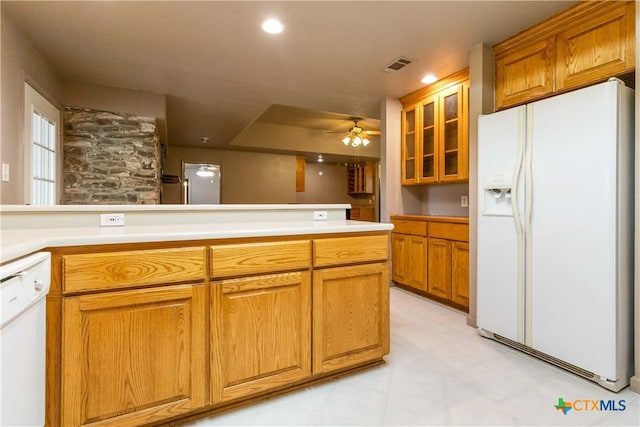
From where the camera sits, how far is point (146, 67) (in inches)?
124

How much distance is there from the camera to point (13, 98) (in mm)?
2348

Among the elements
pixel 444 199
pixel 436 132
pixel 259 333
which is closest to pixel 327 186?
pixel 444 199

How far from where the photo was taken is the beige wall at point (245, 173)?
7230 millimetres

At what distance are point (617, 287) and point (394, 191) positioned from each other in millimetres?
2450

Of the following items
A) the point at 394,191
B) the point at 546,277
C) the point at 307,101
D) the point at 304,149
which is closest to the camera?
the point at 546,277

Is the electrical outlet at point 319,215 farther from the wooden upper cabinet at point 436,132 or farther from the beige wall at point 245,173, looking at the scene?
the beige wall at point 245,173

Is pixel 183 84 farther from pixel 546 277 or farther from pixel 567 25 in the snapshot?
pixel 546 277

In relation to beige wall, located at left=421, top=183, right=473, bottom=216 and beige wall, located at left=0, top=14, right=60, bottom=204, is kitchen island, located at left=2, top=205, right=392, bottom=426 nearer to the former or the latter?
beige wall, located at left=0, top=14, right=60, bottom=204

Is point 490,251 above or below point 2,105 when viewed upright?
below

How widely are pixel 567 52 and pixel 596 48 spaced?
0.18 meters

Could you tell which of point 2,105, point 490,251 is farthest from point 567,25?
point 2,105

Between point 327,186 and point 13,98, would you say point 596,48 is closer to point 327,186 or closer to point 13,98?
point 13,98

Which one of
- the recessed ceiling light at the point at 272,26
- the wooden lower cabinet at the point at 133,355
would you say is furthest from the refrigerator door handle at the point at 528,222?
the wooden lower cabinet at the point at 133,355

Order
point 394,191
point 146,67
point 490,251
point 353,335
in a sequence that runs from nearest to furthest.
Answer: point 353,335, point 490,251, point 146,67, point 394,191
